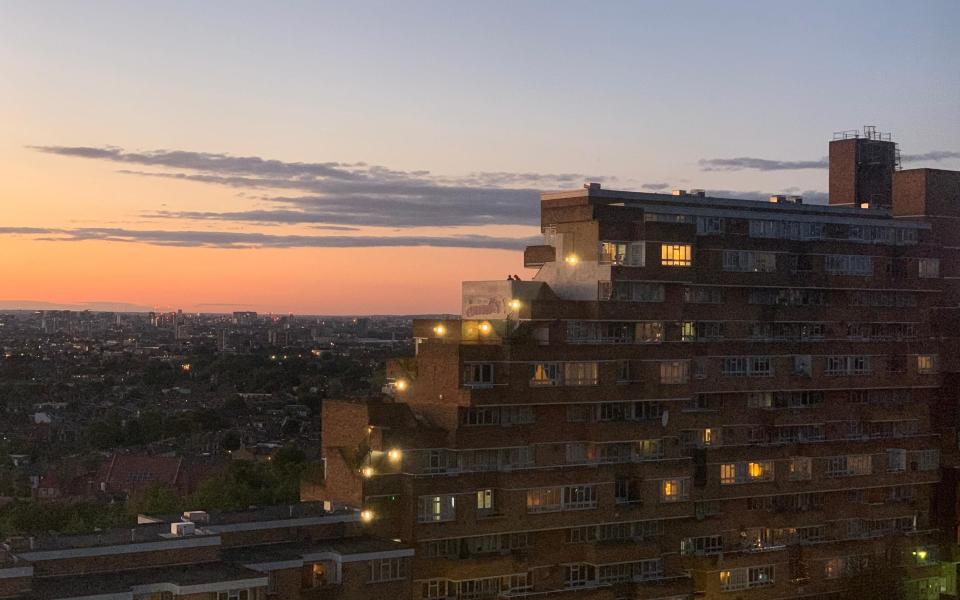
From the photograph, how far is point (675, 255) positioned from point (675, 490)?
1432 centimetres

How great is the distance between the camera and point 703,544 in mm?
86562

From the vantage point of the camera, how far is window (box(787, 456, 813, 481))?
91.1m

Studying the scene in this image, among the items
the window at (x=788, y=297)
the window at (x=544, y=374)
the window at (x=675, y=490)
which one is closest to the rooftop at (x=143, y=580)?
the window at (x=544, y=374)

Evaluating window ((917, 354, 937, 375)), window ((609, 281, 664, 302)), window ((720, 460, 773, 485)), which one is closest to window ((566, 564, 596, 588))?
window ((720, 460, 773, 485))

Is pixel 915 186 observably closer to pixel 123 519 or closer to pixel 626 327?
pixel 626 327

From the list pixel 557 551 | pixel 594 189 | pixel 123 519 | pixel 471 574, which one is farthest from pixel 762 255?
pixel 123 519

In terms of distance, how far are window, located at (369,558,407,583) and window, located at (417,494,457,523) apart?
3903 millimetres

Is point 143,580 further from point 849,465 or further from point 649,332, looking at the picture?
point 849,465

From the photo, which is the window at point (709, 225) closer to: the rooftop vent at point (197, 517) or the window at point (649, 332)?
the window at point (649, 332)

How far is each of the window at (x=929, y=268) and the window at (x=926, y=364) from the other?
5768mm


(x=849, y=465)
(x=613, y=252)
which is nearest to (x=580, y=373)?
(x=613, y=252)

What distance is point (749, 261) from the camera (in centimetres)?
9006

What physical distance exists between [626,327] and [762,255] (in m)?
14.6

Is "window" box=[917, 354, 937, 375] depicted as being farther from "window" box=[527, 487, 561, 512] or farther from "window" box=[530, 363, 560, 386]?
"window" box=[527, 487, 561, 512]
